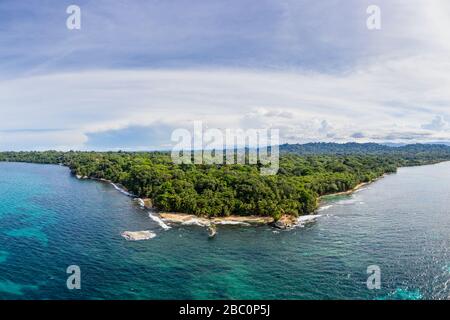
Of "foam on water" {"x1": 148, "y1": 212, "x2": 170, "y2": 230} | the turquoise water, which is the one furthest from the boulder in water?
"foam on water" {"x1": 148, "y1": 212, "x2": 170, "y2": 230}

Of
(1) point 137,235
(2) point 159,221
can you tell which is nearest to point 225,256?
(1) point 137,235

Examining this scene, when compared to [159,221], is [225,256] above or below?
below

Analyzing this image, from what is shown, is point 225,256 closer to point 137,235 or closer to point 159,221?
point 137,235

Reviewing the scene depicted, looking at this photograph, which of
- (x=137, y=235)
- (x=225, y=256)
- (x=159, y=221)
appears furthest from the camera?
(x=159, y=221)

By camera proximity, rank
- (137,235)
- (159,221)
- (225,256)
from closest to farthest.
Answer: (225,256) → (137,235) → (159,221)

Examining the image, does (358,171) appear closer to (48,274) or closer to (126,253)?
(126,253)

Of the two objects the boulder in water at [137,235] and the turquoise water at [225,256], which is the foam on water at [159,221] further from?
the boulder in water at [137,235]

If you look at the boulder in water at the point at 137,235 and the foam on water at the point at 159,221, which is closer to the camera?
the boulder in water at the point at 137,235

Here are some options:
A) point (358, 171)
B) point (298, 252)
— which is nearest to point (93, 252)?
point (298, 252)

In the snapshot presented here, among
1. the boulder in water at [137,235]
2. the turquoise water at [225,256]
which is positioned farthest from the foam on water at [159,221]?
the boulder in water at [137,235]

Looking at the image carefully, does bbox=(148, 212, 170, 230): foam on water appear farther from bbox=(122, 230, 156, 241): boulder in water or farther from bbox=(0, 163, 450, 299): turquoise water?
bbox=(122, 230, 156, 241): boulder in water
